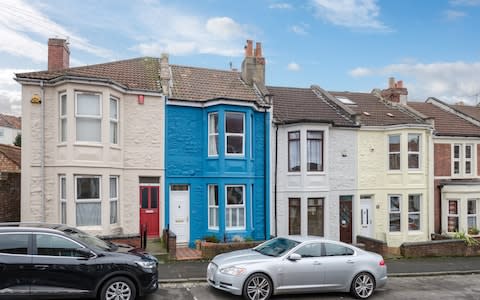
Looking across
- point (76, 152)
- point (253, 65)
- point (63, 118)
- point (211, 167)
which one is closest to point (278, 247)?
point (211, 167)

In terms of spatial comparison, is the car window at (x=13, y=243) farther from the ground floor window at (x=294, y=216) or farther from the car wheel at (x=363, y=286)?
the ground floor window at (x=294, y=216)

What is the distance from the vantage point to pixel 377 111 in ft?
67.0

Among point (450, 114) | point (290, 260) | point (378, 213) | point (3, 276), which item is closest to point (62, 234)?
point (3, 276)

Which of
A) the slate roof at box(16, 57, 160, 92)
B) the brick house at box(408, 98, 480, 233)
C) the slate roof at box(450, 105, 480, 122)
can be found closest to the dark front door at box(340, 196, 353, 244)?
the brick house at box(408, 98, 480, 233)

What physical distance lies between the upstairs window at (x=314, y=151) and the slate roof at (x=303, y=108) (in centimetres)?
73

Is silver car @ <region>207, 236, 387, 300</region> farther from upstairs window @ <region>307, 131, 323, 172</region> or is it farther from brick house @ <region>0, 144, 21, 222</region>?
brick house @ <region>0, 144, 21, 222</region>

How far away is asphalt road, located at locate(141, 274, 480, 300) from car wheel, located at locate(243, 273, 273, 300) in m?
0.54

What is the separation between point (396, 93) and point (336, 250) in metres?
15.2

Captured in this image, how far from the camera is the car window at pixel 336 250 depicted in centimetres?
973

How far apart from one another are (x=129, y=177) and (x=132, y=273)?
22.9 feet

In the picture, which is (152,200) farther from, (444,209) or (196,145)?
(444,209)

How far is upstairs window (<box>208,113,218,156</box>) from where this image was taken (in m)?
15.7

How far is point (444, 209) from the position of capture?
19797mm

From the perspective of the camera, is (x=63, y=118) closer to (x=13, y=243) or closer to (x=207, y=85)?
(x=207, y=85)
